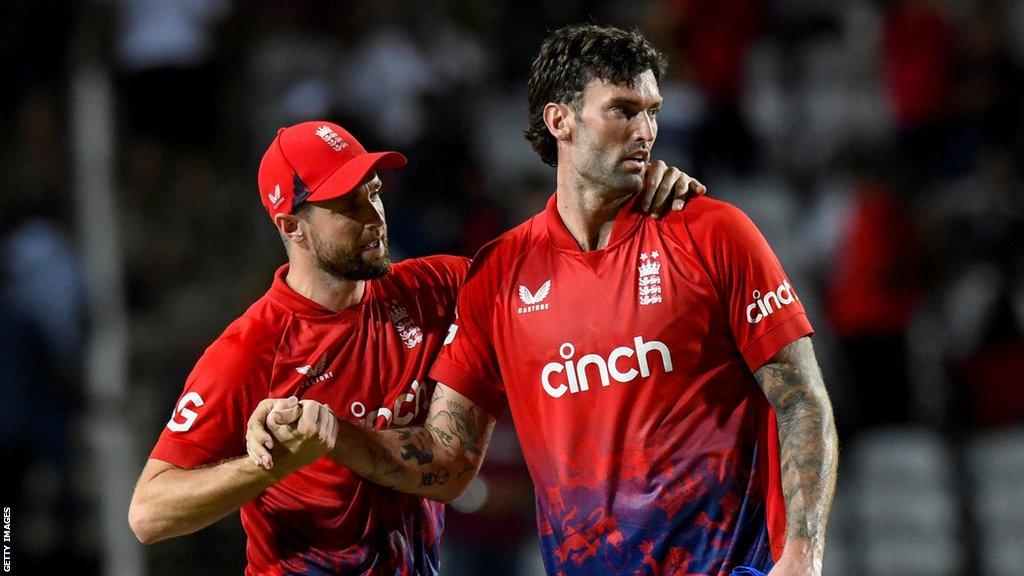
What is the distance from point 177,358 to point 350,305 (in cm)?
400

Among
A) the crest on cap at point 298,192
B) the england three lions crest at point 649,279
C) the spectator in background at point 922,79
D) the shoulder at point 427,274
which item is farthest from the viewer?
the spectator in background at point 922,79

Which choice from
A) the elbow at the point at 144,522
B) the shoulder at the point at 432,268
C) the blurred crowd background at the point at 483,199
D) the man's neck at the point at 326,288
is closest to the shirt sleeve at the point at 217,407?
the elbow at the point at 144,522

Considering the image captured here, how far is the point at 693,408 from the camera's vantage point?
15.1ft

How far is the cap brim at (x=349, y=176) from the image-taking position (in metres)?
5.04

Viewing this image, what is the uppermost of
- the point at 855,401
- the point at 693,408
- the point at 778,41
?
the point at 778,41

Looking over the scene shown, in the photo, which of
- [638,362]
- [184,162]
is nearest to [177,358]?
[184,162]

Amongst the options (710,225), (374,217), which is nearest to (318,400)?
(374,217)

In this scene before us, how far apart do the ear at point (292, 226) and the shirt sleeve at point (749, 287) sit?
1.42 meters

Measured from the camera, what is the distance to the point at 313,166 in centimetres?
517

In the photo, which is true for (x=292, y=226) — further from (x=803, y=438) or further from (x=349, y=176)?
(x=803, y=438)

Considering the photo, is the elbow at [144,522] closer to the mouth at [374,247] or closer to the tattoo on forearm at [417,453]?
the tattoo on forearm at [417,453]

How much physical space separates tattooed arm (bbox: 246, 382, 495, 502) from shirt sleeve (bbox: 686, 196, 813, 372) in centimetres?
103

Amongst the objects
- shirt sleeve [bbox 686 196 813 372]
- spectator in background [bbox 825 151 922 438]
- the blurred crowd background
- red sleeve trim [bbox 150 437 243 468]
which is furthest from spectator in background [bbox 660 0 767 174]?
red sleeve trim [bbox 150 437 243 468]

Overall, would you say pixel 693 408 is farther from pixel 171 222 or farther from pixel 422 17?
pixel 422 17
